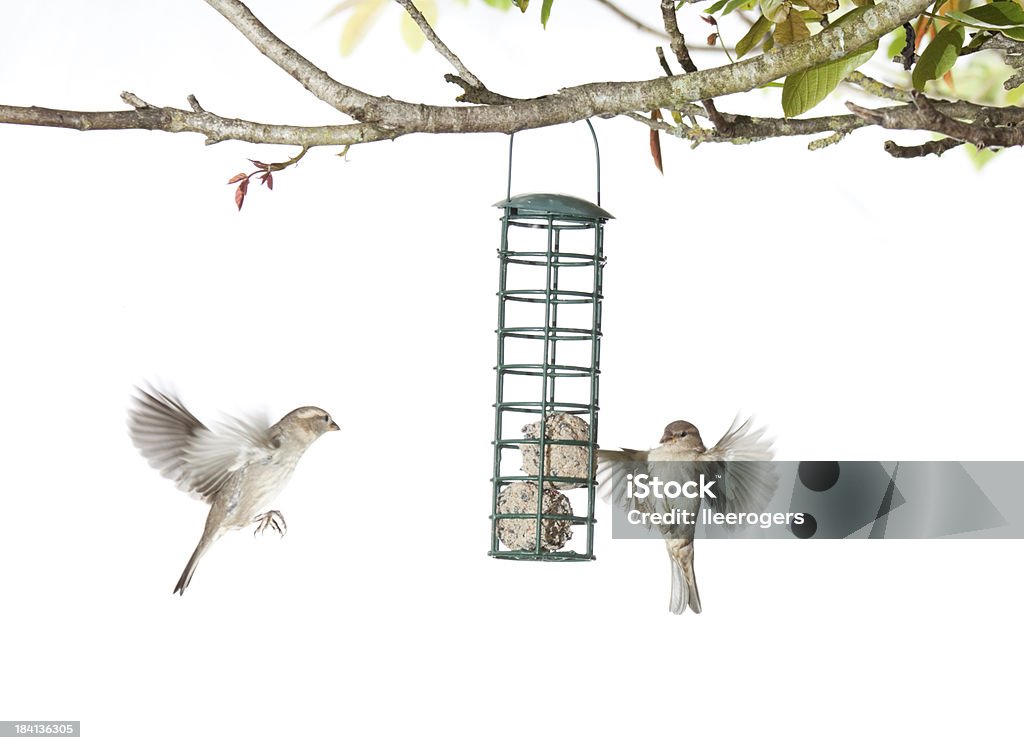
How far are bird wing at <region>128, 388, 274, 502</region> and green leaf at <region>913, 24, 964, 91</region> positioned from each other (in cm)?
148

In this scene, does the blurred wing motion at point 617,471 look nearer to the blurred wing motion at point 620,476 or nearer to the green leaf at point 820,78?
the blurred wing motion at point 620,476

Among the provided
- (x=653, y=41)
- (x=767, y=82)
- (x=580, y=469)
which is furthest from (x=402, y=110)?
(x=653, y=41)

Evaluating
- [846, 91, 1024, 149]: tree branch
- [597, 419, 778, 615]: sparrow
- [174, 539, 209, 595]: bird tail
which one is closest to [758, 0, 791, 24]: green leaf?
[846, 91, 1024, 149]: tree branch

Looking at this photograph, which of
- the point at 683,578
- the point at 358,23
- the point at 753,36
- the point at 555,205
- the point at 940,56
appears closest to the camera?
the point at 940,56

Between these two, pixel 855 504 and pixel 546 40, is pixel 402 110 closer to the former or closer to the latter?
pixel 546 40

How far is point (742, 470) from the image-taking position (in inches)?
90.6

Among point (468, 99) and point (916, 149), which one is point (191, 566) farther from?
point (916, 149)

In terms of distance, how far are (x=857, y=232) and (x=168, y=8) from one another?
2.11 meters

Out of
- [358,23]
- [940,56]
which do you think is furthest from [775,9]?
[358,23]

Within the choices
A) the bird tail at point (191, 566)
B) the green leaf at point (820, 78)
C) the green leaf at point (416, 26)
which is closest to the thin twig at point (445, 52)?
the green leaf at point (820, 78)

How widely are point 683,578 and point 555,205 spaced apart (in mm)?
964

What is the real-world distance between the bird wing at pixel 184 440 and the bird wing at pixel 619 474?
2.21ft

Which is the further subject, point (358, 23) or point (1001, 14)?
point (358, 23)

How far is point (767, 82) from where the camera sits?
1227mm
